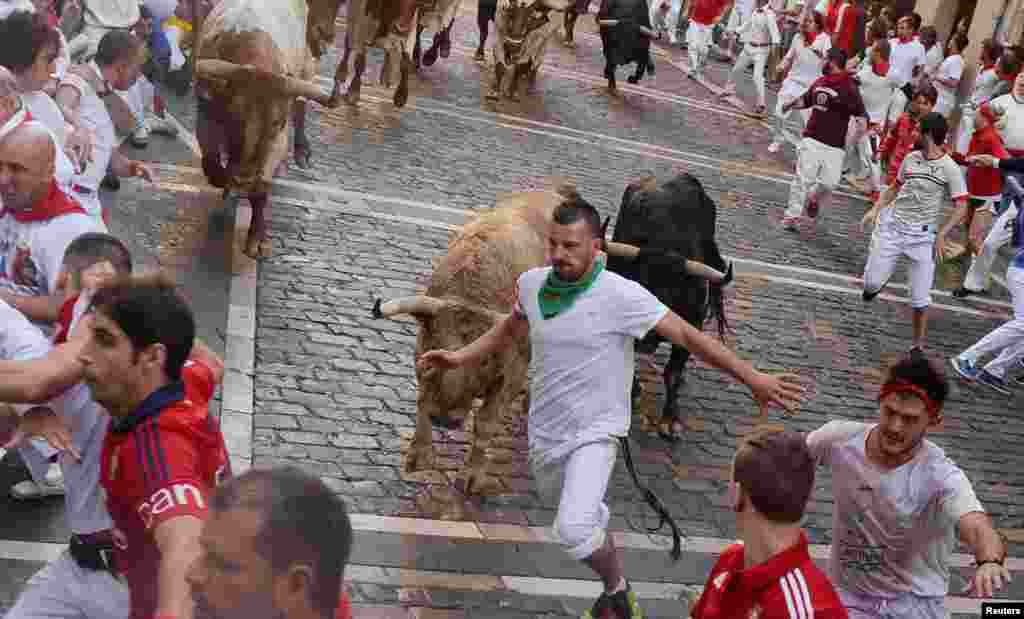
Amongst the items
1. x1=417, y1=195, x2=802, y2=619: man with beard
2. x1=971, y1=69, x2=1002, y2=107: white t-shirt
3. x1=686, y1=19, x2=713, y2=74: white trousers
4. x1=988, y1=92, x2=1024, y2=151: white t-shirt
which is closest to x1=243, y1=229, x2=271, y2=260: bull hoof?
x1=417, y1=195, x2=802, y2=619: man with beard

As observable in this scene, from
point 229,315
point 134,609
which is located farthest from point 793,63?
point 134,609

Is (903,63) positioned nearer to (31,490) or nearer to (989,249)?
(989,249)

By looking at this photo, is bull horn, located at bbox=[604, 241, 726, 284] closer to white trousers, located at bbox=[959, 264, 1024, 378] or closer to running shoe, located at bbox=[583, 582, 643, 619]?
running shoe, located at bbox=[583, 582, 643, 619]

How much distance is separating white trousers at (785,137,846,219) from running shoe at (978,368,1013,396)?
3.98 metres

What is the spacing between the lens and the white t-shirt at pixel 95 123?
28.6 ft

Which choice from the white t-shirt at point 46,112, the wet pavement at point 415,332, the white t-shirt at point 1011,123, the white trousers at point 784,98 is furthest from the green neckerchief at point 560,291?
the white trousers at point 784,98

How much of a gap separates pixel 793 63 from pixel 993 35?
584 centimetres

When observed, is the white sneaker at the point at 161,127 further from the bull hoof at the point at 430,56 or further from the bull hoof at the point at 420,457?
the bull hoof at the point at 420,457

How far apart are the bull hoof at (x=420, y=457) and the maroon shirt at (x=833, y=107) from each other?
9.22 metres

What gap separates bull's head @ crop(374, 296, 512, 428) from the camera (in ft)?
23.7

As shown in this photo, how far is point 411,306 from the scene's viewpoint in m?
7.22

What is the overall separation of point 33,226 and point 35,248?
11 cm

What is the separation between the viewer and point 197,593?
10.3 feet

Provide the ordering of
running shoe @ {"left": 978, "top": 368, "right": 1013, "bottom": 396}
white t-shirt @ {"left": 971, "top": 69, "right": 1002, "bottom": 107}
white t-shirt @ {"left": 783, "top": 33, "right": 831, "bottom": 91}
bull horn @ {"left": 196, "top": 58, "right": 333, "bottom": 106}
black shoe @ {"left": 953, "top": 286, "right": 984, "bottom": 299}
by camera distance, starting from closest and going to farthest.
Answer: bull horn @ {"left": 196, "top": 58, "right": 333, "bottom": 106}, running shoe @ {"left": 978, "top": 368, "right": 1013, "bottom": 396}, black shoe @ {"left": 953, "top": 286, "right": 984, "bottom": 299}, white t-shirt @ {"left": 971, "top": 69, "right": 1002, "bottom": 107}, white t-shirt @ {"left": 783, "top": 33, "right": 831, "bottom": 91}
